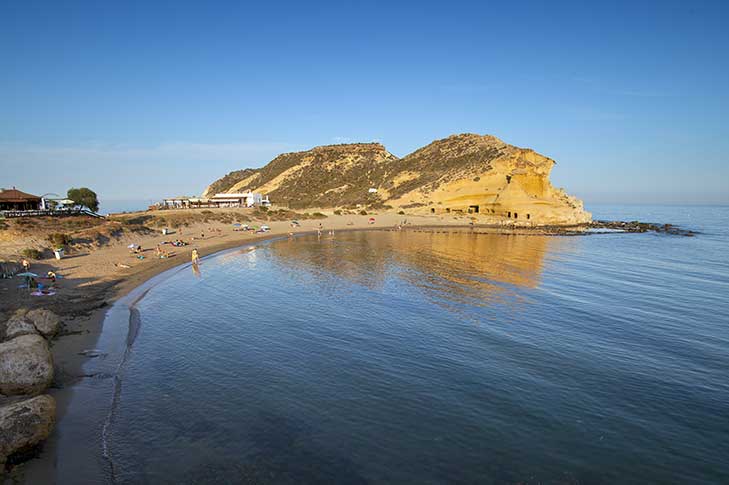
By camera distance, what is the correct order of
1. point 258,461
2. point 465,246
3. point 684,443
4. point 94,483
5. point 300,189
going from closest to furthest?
point 94,483, point 258,461, point 684,443, point 465,246, point 300,189

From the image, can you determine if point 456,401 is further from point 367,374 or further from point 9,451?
point 9,451

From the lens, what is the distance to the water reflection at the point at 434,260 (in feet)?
84.4

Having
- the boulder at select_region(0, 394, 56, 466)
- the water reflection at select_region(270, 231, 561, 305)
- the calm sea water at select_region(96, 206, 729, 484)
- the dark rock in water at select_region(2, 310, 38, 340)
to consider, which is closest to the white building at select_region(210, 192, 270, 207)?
the water reflection at select_region(270, 231, 561, 305)

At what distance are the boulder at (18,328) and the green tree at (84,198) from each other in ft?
162

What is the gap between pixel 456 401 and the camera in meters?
11.3

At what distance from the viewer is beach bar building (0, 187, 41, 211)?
40.6m

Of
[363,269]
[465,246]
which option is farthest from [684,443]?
[465,246]

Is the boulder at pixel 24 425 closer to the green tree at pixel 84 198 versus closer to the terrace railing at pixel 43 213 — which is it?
the terrace railing at pixel 43 213

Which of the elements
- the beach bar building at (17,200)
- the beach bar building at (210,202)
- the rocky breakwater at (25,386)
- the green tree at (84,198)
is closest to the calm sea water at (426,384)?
the rocky breakwater at (25,386)

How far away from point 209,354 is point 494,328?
39.1ft

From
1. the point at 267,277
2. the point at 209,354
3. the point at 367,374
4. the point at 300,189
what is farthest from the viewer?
the point at 300,189

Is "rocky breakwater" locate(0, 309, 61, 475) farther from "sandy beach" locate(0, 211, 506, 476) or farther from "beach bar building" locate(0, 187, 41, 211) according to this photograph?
"beach bar building" locate(0, 187, 41, 211)

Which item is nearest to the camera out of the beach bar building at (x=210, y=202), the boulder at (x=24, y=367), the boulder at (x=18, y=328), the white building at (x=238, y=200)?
the boulder at (x=24, y=367)

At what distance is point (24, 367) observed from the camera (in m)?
10.6
